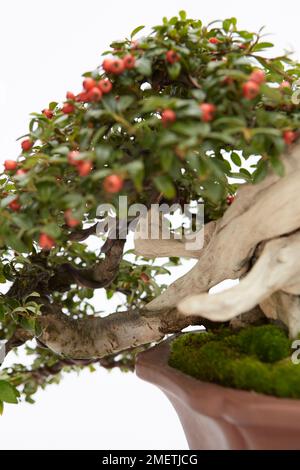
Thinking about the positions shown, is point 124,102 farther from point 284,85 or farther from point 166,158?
point 284,85

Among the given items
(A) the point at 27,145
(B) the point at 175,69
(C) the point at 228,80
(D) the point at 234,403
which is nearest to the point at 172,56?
(B) the point at 175,69

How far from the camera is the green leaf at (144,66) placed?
1.20 meters

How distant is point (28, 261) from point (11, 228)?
33 centimetres

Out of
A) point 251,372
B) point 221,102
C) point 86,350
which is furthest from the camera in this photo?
point 86,350

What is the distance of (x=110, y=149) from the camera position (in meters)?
1.18

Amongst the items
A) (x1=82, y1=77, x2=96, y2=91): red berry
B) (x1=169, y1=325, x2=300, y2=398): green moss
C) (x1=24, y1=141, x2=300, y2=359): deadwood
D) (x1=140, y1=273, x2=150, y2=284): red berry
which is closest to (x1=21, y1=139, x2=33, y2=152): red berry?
(x1=82, y1=77, x2=96, y2=91): red berry

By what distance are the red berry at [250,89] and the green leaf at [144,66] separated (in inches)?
8.1

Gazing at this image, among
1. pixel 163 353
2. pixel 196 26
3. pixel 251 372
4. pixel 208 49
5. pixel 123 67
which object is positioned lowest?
pixel 251 372

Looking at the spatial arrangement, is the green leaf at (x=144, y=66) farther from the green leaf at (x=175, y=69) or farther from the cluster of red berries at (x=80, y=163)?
the cluster of red berries at (x=80, y=163)

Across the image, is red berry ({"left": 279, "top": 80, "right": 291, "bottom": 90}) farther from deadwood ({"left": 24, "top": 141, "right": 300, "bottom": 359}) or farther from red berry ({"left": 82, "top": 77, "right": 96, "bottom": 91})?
red berry ({"left": 82, "top": 77, "right": 96, "bottom": 91})

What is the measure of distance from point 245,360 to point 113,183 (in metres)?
0.52

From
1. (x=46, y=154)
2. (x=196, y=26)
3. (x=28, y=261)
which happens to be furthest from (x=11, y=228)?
(x=196, y=26)

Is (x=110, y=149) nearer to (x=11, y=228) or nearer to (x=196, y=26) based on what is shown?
(x=11, y=228)

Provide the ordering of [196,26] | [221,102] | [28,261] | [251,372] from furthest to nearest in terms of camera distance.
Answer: [28,261], [196,26], [251,372], [221,102]
